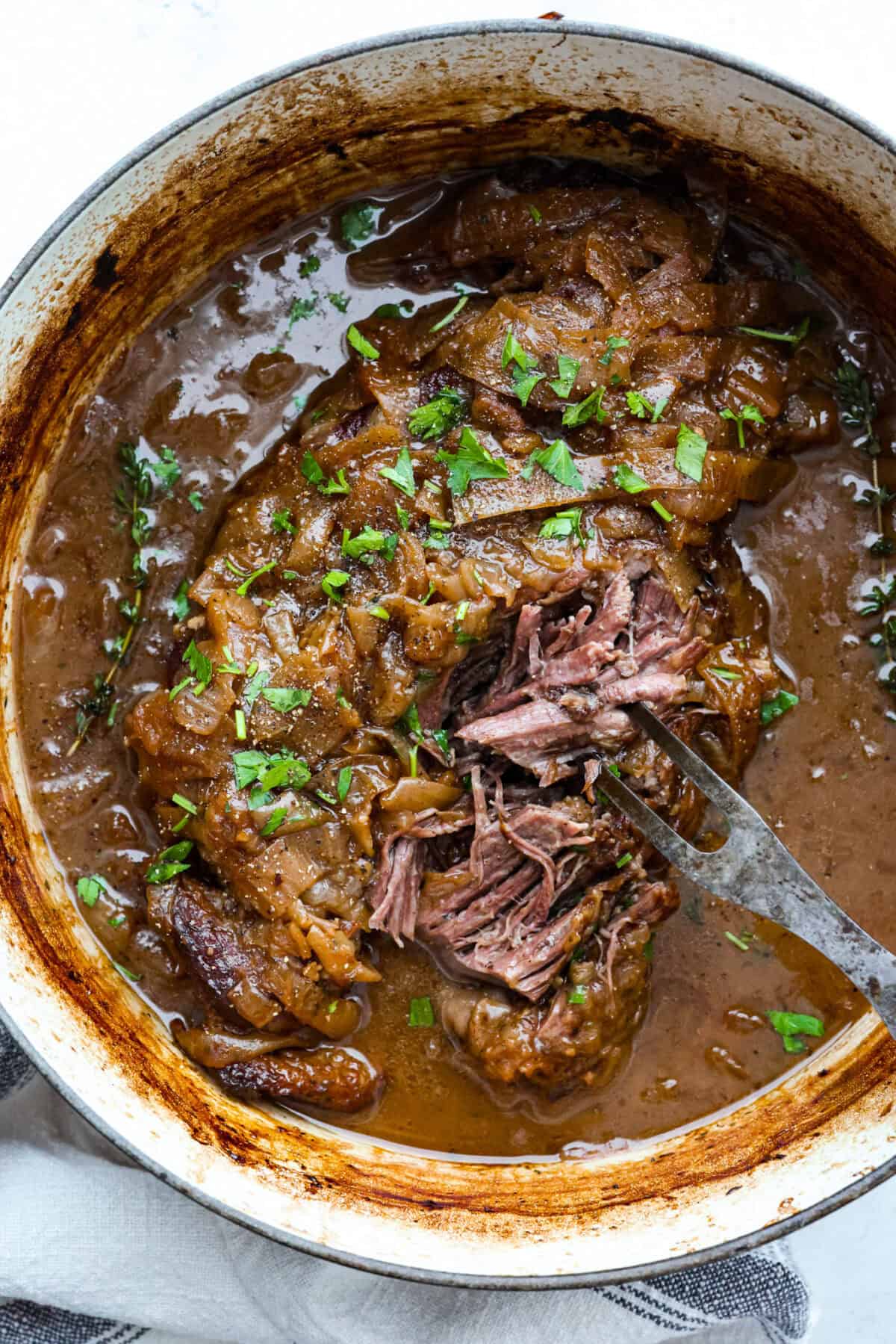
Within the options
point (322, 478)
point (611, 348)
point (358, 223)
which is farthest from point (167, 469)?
point (611, 348)

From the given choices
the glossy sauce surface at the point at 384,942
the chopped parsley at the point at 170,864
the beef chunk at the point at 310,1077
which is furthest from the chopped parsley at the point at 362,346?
the beef chunk at the point at 310,1077

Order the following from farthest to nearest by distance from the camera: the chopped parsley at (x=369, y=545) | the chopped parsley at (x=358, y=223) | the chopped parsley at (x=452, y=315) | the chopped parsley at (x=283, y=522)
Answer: the chopped parsley at (x=358, y=223)
the chopped parsley at (x=452, y=315)
the chopped parsley at (x=283, y=522)
the chopped parsley at (x=369, y=545)

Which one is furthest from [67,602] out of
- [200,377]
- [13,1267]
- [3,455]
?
[13,1267]

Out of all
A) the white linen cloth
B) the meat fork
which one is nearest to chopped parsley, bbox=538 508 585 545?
the meat fork

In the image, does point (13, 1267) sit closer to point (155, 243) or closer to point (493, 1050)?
point (493, 1050)

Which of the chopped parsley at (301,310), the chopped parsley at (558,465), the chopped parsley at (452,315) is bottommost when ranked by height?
the chopped parsley at (558,465)

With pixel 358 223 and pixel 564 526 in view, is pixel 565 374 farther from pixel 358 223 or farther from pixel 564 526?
pixel 358 223

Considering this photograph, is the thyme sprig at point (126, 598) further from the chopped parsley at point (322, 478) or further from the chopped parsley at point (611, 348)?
the chopped parsley at point (611, 348)
